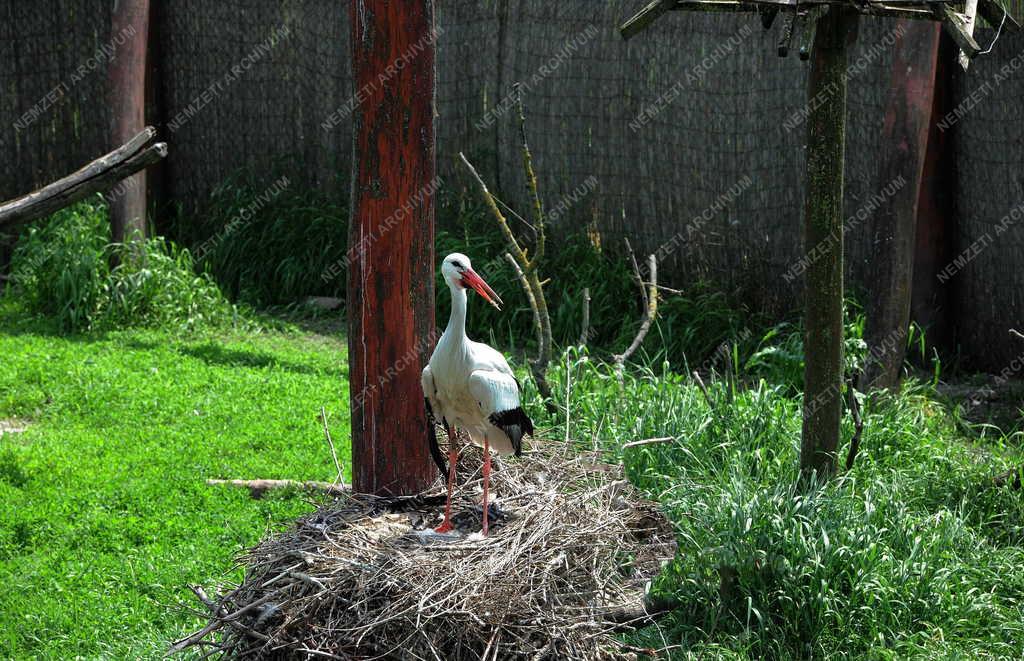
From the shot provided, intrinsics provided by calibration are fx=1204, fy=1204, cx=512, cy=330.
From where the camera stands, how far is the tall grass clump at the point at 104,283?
931 cm

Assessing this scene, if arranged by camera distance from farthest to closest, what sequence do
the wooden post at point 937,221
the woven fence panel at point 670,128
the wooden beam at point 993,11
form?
the woven fence panel at point 670,128 → the wooden post at point 937,221 → the wooden beam at point 993,11

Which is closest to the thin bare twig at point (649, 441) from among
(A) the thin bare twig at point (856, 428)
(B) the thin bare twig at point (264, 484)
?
(A) the thin bare twig at point (856, 428)

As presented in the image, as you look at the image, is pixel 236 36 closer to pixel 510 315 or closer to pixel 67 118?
pixel 67 118

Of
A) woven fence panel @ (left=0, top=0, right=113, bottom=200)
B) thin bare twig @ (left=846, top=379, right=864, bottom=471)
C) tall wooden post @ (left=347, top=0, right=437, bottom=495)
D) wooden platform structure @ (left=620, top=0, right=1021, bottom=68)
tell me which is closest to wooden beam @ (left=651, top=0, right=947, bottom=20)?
wooden platform structure @ (left=620, top=0, right=1021, bottom=68)

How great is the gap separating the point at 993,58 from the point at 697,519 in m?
4.16

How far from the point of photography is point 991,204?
8.00m

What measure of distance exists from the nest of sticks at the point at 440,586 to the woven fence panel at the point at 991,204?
403cm

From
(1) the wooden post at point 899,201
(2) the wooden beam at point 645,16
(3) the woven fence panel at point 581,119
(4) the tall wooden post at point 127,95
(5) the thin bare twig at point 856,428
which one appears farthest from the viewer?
(4) the tall wooden post at point 127,95

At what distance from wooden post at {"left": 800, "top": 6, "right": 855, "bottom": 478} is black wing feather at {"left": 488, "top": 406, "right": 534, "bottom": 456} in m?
A: 1.36

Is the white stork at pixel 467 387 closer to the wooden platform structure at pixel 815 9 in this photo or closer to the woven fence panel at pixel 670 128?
the wooden platform structure at pixel 815 9

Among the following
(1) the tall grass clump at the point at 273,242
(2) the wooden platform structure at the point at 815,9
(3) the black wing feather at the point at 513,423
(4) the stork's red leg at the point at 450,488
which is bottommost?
(1) the tall grass clump at the point at 273,242

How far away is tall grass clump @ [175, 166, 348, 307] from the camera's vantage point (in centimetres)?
1008

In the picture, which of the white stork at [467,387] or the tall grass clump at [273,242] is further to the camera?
the tall grass clump at [273,242]

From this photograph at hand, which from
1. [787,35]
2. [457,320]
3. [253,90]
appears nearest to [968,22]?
[787,35]
